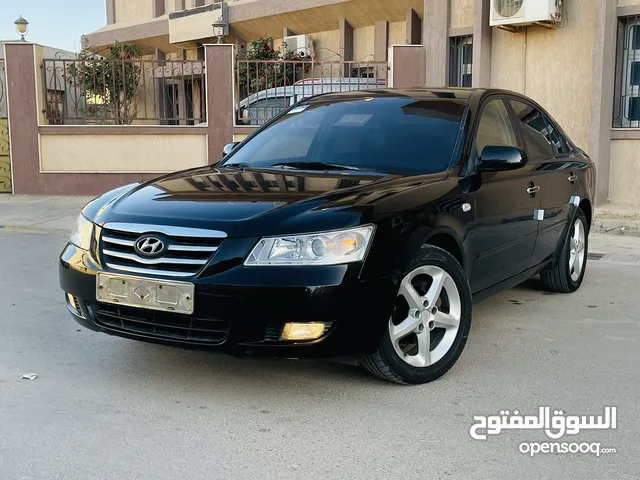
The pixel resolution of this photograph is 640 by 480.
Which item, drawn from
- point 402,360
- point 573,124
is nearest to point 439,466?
point 402,360

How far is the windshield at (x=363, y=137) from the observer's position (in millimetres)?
4520

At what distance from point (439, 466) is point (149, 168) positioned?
428 inches

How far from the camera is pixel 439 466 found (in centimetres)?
304

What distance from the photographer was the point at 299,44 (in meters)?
19.9

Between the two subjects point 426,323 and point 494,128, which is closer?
point 426,323

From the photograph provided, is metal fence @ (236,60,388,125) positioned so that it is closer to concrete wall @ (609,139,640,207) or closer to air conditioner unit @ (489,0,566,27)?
air conditioner unit @ (489,0,566,27)

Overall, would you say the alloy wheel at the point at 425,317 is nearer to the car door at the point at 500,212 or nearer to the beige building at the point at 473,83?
the car door at the point at 500,212

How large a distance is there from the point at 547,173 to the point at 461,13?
8079 mm

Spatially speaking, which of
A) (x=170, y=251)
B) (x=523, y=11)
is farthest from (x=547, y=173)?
(x=523, y=11)

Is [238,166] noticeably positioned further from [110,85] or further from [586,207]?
[110,85]

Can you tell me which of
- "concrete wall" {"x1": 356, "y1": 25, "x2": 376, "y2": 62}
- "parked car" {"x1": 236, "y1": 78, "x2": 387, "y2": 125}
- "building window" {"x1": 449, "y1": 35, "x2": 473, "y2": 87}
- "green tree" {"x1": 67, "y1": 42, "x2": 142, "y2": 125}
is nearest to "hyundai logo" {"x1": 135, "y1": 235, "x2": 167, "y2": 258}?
"parked car" {"x1": 236, "y1": 78, "x2": 387, "y2": 125}

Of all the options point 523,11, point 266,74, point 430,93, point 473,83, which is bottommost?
point 430,93

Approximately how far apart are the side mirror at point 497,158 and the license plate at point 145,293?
1.97 m

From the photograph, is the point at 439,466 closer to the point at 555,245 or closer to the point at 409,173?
the point at 409,173
